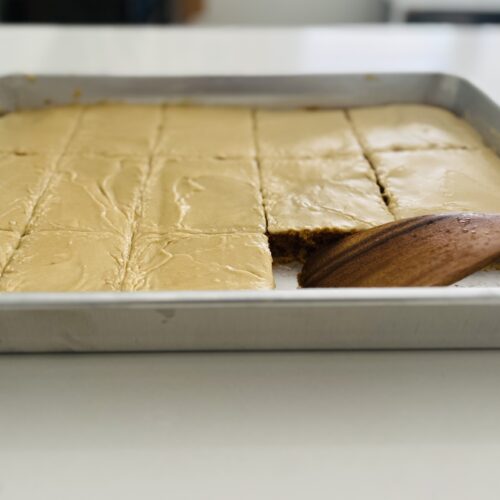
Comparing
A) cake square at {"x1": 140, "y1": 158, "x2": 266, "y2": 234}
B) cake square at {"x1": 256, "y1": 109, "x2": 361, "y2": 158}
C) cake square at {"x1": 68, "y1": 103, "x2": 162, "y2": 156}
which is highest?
cake square at {"x1": 256, "y1": 109, "x2": 361, "y2": 158}

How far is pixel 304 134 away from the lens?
1.88 m

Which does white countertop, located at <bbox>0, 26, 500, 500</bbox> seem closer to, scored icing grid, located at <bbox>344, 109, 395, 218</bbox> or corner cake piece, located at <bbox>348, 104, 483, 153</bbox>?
scored icing grid, located at <bbox>344, 109, 395, 218</bbox>

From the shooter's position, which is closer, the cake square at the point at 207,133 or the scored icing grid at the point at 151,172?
the scored icing grid at the point at 151,172

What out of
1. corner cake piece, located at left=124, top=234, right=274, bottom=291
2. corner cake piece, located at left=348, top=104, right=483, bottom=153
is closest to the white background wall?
corner cake piece, located at left=348, top=104, right=483, bottom=153

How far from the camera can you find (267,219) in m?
1.52

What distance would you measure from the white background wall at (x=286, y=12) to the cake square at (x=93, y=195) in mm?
3491

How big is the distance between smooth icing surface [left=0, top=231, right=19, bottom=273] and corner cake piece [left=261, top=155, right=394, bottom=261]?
1.93ft

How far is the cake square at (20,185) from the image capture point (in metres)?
1.48

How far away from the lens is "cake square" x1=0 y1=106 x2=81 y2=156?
177cm

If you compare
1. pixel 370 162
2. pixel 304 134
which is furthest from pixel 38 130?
pixel 370 162

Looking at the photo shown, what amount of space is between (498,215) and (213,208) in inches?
25.9

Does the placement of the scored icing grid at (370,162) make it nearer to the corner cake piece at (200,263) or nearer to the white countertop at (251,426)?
the corner cake piece at (200,263)

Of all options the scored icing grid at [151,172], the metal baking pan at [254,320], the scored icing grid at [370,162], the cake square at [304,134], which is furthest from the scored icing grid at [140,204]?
the scored icing grid at [370,162]

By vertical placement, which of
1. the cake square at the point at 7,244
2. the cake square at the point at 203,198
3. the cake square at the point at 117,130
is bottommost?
the cake square at the point at 7,244
